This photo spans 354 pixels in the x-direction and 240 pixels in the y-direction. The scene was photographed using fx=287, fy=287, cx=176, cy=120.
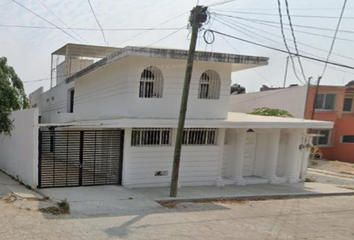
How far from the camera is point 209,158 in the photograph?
1121 cm

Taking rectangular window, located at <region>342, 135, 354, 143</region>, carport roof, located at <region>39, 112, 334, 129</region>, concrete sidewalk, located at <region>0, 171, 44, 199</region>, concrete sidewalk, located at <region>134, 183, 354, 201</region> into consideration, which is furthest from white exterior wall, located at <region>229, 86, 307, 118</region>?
concrete sidewalk, located at <region>0, 171, 44, 199</region>

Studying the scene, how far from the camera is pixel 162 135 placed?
1055cm

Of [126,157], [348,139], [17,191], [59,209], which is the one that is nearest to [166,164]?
[126,157]

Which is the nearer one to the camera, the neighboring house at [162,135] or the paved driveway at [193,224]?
the paved driveway at [193,224]

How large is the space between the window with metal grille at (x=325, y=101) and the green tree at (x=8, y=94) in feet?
68.8

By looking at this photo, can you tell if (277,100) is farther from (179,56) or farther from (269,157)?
(179,56)

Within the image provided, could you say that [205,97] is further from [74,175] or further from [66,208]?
[66,208]

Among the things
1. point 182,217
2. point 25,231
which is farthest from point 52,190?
point 182,217

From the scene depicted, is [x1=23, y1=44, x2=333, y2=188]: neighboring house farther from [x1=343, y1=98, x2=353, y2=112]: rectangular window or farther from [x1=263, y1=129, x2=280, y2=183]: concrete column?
[x1=343, y1=98, x2=353, y2=112]: rectangular window

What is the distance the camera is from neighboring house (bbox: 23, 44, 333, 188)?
9.57m

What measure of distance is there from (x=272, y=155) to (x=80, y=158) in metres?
7.92

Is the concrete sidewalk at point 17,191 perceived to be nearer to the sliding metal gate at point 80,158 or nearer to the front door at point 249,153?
the sliding metal gate at point 80,158

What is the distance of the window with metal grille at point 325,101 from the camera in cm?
2306

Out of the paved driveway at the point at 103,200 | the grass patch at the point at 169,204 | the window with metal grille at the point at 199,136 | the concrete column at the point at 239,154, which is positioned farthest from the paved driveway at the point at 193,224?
the concrete column at the point at 239,154
